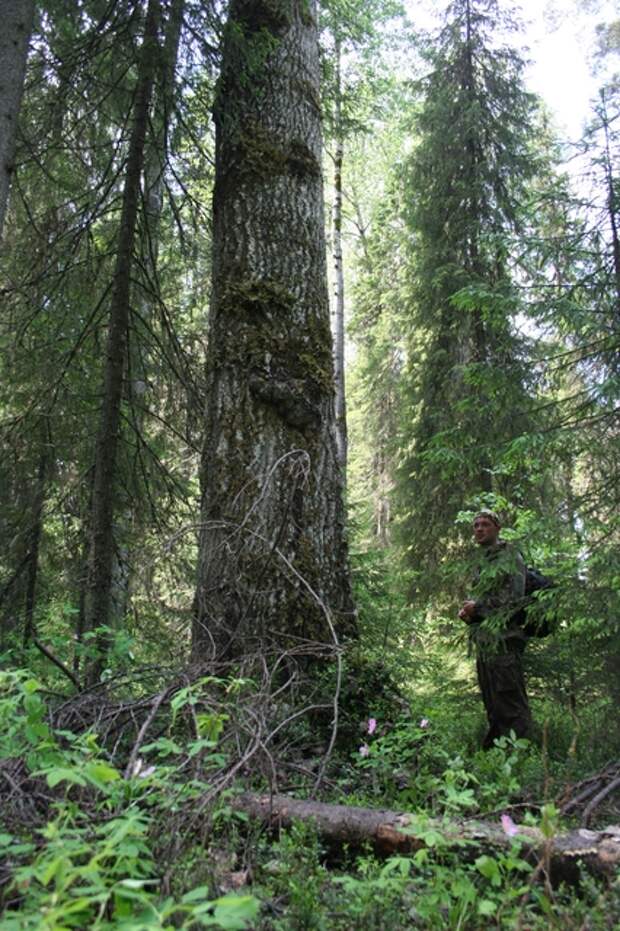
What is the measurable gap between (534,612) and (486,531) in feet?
2.96

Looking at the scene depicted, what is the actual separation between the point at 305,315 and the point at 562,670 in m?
4.83

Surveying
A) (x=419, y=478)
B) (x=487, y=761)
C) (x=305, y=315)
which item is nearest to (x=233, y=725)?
(x=487, y=761)

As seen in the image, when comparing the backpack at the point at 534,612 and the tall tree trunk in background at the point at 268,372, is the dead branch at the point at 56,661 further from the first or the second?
the backpack at the point at 534,612

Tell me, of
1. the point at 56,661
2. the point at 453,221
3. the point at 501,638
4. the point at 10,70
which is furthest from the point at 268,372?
the point at 453,221

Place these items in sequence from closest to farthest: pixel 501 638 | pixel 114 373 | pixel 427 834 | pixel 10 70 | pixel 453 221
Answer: pixel 427 834, pixel 10 70, pixel 114 373, pixel 501 638, pixel 453 221

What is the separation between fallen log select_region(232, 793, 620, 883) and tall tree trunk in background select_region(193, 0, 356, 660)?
3.89 ft

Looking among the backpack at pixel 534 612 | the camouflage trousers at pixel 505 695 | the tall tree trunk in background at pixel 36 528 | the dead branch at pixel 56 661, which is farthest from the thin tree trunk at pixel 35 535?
the backpack at pixel 534 612

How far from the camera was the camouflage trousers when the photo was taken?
17.8ft

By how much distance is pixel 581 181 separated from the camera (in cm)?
604

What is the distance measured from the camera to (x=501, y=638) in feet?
18.0

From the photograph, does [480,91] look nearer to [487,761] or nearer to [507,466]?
[507,466]

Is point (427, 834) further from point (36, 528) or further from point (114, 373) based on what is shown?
point (36, 528)

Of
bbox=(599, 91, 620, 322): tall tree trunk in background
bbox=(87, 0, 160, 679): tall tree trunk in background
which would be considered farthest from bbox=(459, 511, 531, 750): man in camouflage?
bbox=(87, 0, 160, 679): tall tree trunk in background

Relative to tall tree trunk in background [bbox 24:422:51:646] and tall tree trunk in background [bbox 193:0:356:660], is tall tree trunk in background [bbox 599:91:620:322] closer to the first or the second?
tall tree trunk in background [bbox 193:0:356:660]
